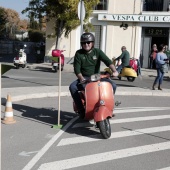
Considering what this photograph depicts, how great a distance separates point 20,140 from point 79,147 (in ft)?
3.46

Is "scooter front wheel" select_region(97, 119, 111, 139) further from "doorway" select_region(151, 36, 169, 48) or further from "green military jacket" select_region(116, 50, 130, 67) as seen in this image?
"doorway" select_region(151, 36, 169, 48)

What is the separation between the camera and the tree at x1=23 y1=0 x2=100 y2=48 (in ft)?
63.4

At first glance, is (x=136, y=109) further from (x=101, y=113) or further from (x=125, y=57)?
(x=125, y=57)

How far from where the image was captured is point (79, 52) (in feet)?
21.0

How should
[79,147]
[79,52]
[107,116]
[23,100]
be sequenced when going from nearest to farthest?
[79,147] → [107,116] → [79,52] → [23,100]

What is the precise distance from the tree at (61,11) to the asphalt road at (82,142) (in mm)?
11971

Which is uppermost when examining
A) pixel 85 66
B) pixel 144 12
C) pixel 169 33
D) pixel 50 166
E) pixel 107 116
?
pixel 144 12

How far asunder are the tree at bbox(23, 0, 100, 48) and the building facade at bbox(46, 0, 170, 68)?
118 cm

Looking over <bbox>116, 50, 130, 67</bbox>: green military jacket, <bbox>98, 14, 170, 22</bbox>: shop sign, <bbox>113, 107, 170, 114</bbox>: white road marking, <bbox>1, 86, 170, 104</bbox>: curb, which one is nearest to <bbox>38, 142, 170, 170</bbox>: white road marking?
<bbox>113, 107, 170, 114</bbox>: white road marking

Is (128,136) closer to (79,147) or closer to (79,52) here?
(79,147)

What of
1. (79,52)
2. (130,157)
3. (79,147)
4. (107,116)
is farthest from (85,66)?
(130,157)

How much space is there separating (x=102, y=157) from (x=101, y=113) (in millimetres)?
994

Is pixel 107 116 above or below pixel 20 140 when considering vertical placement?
above

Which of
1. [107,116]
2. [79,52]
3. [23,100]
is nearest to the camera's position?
[107,116]
